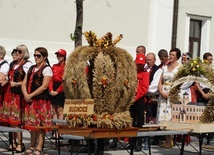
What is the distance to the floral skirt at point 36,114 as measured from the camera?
1065cm

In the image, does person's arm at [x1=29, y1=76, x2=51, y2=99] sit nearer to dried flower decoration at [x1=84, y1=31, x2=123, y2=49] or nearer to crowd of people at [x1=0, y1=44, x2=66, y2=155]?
crowd of people at [x1=0, y1=44, x2=66, y2=155]

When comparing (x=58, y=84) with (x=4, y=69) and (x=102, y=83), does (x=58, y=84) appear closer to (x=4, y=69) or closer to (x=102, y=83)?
(x=4, y=69)

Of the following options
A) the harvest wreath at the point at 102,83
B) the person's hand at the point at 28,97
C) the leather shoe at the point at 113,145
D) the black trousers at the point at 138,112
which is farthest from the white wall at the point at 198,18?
the harvest wreath at the point at 102,83

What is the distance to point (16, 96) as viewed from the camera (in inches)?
445

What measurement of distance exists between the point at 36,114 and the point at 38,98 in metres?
0.25

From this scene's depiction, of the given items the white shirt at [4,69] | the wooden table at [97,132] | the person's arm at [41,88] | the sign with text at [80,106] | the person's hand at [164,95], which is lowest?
the wooden table at [97,132]

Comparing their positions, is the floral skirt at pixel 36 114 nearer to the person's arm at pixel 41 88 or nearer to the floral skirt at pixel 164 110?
the person's arm at pixel 41 88

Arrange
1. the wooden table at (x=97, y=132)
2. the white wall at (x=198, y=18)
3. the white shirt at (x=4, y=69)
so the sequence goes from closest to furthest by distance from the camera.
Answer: the wooden table at (x=97, y=132), the white shirt at (x=4, y=69), the white wall at (x=198, y=18)

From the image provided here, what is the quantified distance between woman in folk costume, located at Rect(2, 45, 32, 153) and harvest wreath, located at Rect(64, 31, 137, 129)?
1.90m

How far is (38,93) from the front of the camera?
1061cm

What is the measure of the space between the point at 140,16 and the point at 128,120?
1338 cm

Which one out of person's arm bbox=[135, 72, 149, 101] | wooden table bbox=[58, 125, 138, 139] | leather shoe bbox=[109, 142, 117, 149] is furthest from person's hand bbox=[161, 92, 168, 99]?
wooden table bbox=[58, 125, 138, 139]

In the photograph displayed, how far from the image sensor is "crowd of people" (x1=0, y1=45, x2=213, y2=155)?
10.7 metres

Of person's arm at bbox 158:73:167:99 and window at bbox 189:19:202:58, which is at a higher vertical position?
window at bbox 189:19:202:58
